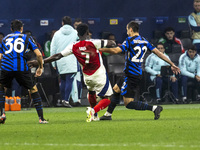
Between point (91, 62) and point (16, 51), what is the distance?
1.39 metres

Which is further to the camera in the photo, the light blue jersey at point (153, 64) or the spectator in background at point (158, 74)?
the light blue jersey at point (153, 64)

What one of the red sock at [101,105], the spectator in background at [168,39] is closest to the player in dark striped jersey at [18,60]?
the red sock at [101,105]

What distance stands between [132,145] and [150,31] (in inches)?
553

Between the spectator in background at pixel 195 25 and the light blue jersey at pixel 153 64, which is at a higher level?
the spectator in background at pixel 195 25

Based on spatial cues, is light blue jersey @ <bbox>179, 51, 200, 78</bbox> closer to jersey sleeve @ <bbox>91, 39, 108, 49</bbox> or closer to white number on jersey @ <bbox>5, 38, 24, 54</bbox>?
jersey sleeve @ <bbox>91, 39, 108, 49</bbox>

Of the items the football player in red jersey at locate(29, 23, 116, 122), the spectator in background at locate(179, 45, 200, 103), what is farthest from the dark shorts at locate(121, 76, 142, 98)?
the spectator in background at locate(179, 45, 200, 103)

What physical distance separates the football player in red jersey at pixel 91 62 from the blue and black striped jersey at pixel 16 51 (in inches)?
8.6

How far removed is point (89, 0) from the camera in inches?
801

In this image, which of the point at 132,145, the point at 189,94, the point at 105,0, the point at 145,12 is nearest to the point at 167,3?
the point at 145,12

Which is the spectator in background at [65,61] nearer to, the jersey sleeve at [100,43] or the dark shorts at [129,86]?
the dark shorts at [129,86]

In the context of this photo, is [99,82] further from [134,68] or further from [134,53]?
[134,53]

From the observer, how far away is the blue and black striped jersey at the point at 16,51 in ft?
35.2

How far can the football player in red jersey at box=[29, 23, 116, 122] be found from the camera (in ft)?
35.6

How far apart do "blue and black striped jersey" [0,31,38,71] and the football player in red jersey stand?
0.22 metres
